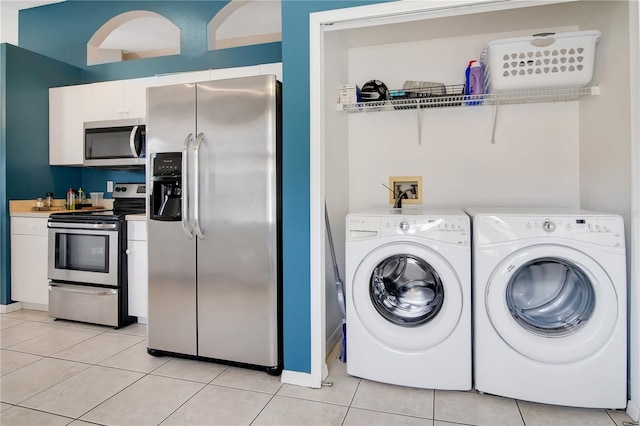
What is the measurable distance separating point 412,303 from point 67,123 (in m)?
3.52

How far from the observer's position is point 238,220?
7.16ft

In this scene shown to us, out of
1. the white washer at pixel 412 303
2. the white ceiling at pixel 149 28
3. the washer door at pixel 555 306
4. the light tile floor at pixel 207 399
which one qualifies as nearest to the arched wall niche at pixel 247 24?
the white ceiling at pixel 149 28

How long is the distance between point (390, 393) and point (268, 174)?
53.2 inches

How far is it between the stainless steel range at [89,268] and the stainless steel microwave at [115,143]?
1.71 ft

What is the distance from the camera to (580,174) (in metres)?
2.49

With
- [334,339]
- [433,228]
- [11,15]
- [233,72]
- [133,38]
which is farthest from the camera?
[133,38]

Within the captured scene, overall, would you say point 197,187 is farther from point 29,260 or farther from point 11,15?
point 11,15

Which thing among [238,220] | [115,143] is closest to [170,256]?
[238,220]

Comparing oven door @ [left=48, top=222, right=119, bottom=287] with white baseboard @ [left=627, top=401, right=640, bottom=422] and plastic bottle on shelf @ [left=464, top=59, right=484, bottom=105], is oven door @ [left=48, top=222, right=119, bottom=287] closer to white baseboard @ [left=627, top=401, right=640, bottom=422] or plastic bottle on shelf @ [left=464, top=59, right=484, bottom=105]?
plastic bottle on shelf @ [left=464, top=59, right=484, bottom=105]

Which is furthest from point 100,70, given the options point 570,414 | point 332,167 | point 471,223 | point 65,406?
point 570,414

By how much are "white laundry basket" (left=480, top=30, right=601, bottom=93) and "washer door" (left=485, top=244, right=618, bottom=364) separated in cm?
101

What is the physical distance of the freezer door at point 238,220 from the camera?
2.13 m

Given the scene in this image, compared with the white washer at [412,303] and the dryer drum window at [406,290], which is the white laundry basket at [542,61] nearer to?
the white washer at [412,303]

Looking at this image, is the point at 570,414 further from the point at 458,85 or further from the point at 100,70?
the point at 100,70
